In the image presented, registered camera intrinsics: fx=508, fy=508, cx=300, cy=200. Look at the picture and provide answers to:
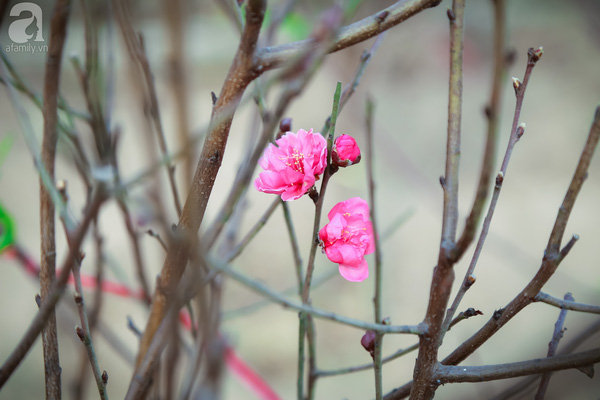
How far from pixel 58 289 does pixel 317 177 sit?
22cm

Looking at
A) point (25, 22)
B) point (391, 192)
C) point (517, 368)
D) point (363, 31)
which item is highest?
point (391, 192)

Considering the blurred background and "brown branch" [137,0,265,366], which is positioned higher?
the blurred background

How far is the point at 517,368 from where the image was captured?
0.36m

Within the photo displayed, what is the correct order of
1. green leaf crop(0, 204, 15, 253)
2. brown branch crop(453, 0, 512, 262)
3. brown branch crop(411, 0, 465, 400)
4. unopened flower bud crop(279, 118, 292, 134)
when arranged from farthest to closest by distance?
green leaf crop(0, 204, 15, 253) → unopened flower bud crop(279, 118, 292, 134) → brown branch crop(411, 0, 465, 400) → brown branch crop(453, 0, 512, 262)

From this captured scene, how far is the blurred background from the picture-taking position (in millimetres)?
1233

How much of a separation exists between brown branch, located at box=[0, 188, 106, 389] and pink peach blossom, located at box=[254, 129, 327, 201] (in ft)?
0.51

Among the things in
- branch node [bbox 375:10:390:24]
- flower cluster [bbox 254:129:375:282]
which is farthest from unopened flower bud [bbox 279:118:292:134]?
branch node [bbox 375:10:390:24]

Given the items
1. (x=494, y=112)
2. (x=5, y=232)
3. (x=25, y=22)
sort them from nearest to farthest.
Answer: (x=494, y=112), (x=5, y=232), (x=25, y=22)

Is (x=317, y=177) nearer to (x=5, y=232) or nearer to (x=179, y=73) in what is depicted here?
(x=179, y=73)

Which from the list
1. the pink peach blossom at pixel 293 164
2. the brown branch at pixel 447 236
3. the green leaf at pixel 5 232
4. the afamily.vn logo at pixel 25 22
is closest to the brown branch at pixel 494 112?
the brown branch at pixel 447 236

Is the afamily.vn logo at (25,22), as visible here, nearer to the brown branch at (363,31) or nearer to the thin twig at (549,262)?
the brown branch at (363,31)

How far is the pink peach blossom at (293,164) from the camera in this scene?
0.42 m

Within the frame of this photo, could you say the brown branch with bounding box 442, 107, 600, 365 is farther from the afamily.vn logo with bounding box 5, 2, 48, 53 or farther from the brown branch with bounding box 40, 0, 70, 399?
the afamily.vn logo with bounding box 5, 2, 48, 53

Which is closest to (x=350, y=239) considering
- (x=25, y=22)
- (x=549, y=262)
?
(x=549, y=262)
